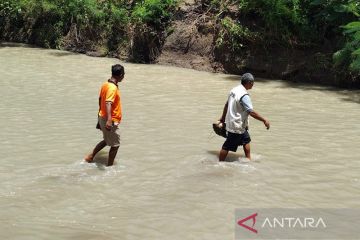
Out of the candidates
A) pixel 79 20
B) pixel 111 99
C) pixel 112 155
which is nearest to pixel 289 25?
pixel 79 20

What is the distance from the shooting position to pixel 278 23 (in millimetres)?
14586

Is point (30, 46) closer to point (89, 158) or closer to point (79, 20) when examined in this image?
point (79, 20)

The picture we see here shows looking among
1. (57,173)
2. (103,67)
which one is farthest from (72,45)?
(57,173)

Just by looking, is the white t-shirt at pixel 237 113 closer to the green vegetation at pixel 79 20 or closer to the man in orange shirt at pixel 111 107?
the man in orange shirt at pixel 111 107

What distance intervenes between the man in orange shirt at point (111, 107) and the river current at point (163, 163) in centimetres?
49

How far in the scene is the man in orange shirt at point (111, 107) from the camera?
653 cm

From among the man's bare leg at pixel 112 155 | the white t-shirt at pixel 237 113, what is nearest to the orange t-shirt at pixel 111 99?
the man's bare leg at pixel 112 155

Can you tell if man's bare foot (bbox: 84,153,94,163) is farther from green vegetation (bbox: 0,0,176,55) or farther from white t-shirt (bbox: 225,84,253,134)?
green vegetation (bbox: 0,0,176,55)

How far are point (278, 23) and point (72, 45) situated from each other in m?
8.47

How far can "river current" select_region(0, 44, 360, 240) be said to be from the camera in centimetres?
534

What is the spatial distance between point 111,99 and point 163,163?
53.3 inches

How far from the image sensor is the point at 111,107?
658 cm

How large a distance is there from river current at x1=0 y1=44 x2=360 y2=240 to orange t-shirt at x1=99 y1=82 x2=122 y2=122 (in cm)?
80

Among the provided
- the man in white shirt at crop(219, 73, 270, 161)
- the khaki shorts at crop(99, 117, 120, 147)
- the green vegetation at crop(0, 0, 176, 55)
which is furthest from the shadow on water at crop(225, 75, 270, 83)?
the khaki shorts at crop(99, 117, 120, 147)
